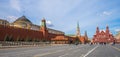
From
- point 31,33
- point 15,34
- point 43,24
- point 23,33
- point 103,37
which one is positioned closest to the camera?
point 15,34

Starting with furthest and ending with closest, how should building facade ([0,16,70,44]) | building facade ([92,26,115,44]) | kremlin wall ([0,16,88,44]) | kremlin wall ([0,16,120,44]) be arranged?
building facade ([92,26,115,44]) < kremlin wall ([0,16,120,44]) < kremlin wall ([0,16,88,44]) < building facade ([0,16,70,44])

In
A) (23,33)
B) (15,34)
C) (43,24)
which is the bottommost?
(15,34)

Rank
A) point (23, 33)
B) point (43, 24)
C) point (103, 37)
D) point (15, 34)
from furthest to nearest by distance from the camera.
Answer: point (103, 37)
point (43, 24)
point (23, 33)
point (15, 34)

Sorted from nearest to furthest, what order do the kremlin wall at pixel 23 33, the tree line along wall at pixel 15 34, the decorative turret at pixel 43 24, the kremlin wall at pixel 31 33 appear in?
the tree line along wall at pixel 15 34, the kremlin wall at pixel 23 33, the kremlin wall at pixel 31 33, the decorative turret at pixel 43 24

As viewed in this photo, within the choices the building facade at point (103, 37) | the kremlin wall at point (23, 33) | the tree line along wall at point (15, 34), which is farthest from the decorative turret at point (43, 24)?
the building facade at point (103, 37)

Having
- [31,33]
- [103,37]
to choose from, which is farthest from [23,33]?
[103,37]

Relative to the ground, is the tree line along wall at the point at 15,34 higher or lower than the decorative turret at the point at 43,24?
lower

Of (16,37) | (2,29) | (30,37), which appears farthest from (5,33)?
(30,37)

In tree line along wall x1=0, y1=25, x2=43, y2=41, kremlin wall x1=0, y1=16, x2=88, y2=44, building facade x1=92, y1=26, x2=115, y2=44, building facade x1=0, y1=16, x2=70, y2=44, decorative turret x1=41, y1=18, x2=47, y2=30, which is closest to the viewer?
tree line along wall x1=0, y1=25, x2=43, y2=41

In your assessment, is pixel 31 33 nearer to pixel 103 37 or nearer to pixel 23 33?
pixel 23 33

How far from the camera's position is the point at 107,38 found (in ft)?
558

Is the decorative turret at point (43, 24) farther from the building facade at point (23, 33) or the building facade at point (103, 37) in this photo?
the building facade at point (103, 37)

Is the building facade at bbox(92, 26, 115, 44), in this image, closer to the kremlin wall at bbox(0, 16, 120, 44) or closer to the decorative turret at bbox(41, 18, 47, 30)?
the kremlin wall at bbox(0, 16, 120, 44)

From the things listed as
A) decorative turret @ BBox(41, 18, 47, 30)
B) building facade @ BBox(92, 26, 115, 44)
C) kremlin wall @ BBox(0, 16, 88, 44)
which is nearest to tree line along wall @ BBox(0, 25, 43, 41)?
kremlin wall @ BBox(0, 16, 88, 44)
